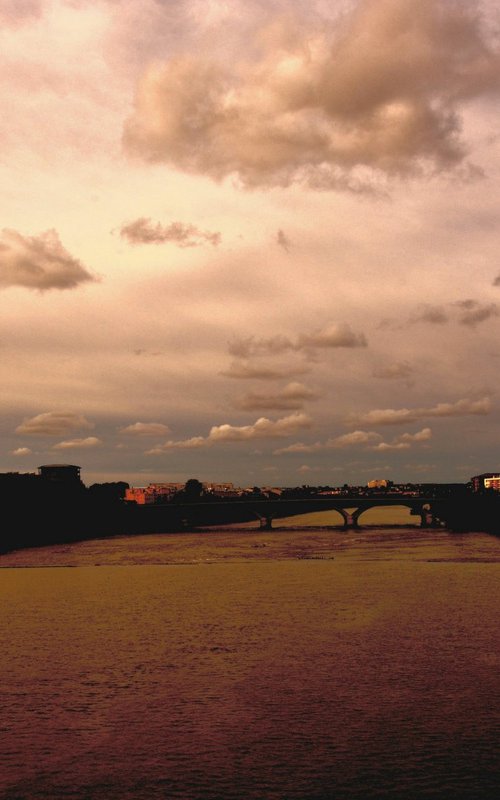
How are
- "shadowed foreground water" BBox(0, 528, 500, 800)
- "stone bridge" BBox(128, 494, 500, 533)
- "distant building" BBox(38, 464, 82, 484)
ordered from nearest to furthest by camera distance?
"shadowed foreground water" BBox(0, 528, 500, 800)
"stone bridge" BBox(128, 494, 500, 533)
"distant building" BBox(38, 464, 82, 484)

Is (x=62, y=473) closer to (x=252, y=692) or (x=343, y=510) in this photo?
(x=343, y=510)

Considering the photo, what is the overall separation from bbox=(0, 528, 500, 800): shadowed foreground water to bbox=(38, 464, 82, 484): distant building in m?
135

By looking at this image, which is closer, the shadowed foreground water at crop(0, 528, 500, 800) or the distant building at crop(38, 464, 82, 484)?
the shadowed foreground water at crop(0, 528, 500, 800)

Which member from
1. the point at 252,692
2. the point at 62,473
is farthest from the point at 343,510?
the point at 252,692

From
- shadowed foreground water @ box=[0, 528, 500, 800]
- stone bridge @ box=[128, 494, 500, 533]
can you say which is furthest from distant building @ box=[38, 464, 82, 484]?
shadowed foreground water @ box=[0, 528, 500, 800]

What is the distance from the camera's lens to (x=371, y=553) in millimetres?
79625

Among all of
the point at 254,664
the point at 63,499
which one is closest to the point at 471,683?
the point at 254,664

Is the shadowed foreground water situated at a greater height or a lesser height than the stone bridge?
lesser

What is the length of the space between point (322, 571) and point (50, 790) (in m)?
46.8

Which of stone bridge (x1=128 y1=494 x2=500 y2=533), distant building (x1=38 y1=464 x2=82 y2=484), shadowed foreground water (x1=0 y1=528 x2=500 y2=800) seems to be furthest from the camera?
distant building (x1=38 y1=464 x2=82 y2=484)

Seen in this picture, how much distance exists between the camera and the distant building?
600 feet

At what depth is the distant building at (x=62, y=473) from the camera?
18300 cm

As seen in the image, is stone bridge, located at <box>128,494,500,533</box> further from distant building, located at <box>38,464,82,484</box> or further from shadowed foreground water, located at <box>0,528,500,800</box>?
shadowed foreground water, located at <box>0,528,500,800</box>

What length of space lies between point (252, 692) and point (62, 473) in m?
168
